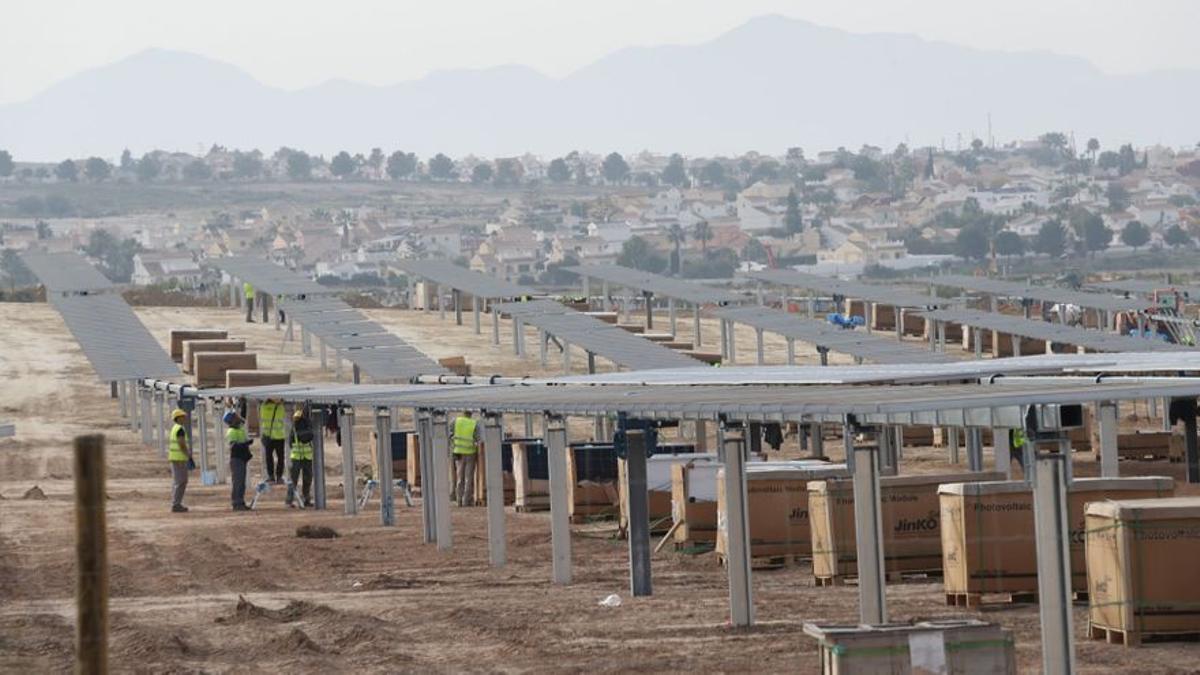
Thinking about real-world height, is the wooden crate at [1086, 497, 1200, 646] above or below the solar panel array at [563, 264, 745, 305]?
below

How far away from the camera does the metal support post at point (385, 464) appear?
31.7 metres

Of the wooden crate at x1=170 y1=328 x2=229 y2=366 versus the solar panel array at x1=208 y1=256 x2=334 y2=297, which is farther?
Answer: the solar panel array at x1=208 y1=256 x2=334 y2=297

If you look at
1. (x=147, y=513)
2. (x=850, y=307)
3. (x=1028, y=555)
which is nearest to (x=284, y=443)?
(x=147, y=513)

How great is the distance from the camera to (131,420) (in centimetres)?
4856

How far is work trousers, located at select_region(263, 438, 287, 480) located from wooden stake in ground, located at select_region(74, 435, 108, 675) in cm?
2794

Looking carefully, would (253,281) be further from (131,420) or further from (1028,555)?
(1028,555)

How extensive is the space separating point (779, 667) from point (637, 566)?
5074 millimetres

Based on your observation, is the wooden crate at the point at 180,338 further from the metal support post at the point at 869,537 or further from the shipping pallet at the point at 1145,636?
the shipping pallet at the point at 1145,636

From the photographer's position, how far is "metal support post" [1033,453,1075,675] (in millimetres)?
14648

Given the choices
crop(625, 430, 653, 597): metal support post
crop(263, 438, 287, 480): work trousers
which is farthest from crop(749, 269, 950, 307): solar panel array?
crop(625, 430, 653, 597): metal support post

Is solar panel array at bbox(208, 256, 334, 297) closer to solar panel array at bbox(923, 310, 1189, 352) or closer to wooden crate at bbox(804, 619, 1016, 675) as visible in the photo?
solar panel array at bbox(923, 310, 1189, 352)

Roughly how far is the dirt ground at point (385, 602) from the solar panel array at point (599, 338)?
887cm

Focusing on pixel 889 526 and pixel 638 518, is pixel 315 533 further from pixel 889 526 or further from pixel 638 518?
pixel 889 526

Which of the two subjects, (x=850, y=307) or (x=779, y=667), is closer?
(x=779, y=667)
